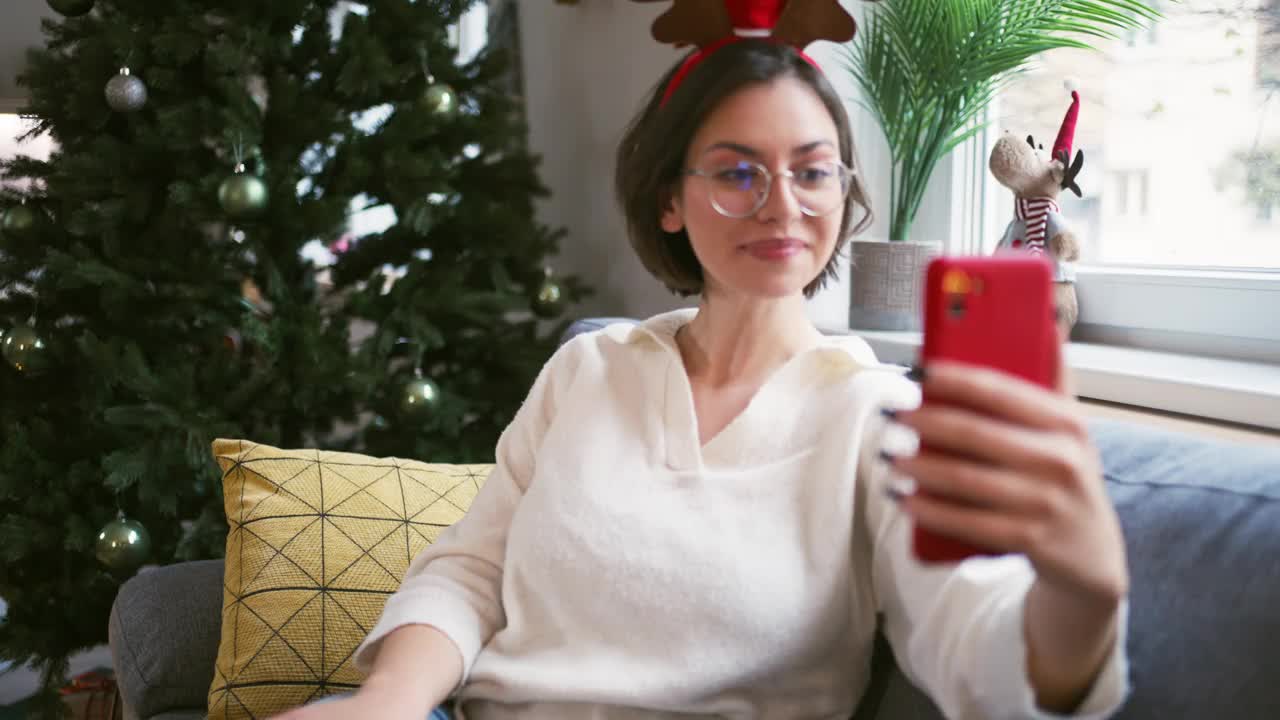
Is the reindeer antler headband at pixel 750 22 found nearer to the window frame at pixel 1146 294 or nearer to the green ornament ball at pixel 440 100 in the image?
the window frame at pixel 1146 294

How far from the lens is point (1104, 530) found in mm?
562

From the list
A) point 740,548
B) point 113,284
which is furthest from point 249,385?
point 740,548

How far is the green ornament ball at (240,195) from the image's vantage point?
203 centimetres

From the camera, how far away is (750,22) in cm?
107

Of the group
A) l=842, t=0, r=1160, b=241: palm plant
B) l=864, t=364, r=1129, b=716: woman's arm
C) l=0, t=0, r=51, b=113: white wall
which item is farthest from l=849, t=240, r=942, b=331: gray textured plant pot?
l=0, t=0, r=51, b=113: white wall

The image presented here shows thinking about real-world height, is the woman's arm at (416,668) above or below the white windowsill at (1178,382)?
below

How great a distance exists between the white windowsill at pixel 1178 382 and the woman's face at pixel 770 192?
50cm

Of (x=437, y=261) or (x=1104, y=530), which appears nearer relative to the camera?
(x=1104, y=530)

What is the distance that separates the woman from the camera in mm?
920

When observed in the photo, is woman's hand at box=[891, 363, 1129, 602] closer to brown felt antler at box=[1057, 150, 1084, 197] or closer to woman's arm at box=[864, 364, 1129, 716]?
woman's arm at box=[864, 364, 1129, 716]

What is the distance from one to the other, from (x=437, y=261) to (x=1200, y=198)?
148cm

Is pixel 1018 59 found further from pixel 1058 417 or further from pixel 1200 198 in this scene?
pixel 1058 417

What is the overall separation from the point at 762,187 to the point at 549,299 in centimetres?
144

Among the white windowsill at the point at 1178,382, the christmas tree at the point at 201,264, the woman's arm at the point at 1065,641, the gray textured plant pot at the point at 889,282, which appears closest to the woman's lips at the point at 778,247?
the woman's arm at the point at 1065,641
